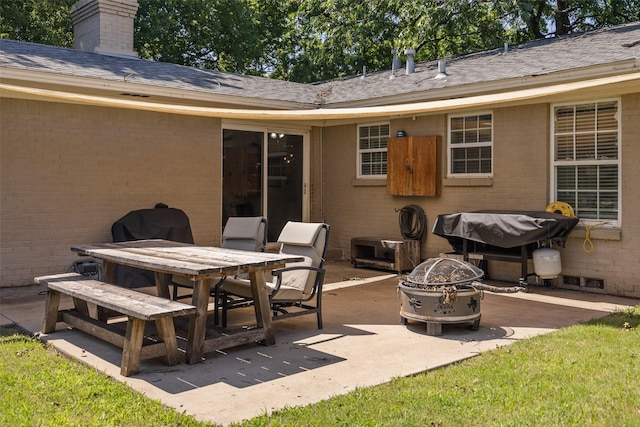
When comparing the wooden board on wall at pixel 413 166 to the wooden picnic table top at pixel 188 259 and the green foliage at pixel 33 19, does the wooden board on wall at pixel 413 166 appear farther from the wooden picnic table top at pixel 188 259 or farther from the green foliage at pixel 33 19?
the green foliage at pixel 33 19

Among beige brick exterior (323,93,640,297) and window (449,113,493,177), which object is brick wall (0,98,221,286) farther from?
window (449,113,493,177)

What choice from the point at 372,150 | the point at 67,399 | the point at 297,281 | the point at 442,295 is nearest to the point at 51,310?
the point at 67,399

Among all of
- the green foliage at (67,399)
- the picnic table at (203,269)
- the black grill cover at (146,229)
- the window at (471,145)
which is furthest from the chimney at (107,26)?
the green foliage at (67,399)

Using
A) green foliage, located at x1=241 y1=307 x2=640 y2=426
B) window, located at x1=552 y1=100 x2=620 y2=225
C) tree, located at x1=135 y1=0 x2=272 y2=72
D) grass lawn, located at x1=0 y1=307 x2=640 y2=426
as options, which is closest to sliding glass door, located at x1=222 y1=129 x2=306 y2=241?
window, located at x1=552 y1=100 x2=620 y2=225

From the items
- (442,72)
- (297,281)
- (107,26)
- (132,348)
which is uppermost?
(107,26)

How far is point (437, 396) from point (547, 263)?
434 centimetres

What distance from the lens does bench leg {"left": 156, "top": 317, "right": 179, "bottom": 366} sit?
4.46 m

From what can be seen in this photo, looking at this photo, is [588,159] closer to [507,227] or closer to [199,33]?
[507,227]

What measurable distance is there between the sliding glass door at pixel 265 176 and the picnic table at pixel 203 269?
422cm

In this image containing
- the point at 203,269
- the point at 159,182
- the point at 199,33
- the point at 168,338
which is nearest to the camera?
the point at 203,269

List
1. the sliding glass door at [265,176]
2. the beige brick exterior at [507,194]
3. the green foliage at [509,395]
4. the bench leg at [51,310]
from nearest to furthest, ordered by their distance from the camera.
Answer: the green foliage at [509,395]
the bench leg at [51,310]
the beige brick exterior at [507,194]
the sliding glass door at [265,176]

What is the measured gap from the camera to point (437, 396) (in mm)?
3748

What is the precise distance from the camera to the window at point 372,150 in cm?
1029

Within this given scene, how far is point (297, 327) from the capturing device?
5773mm
